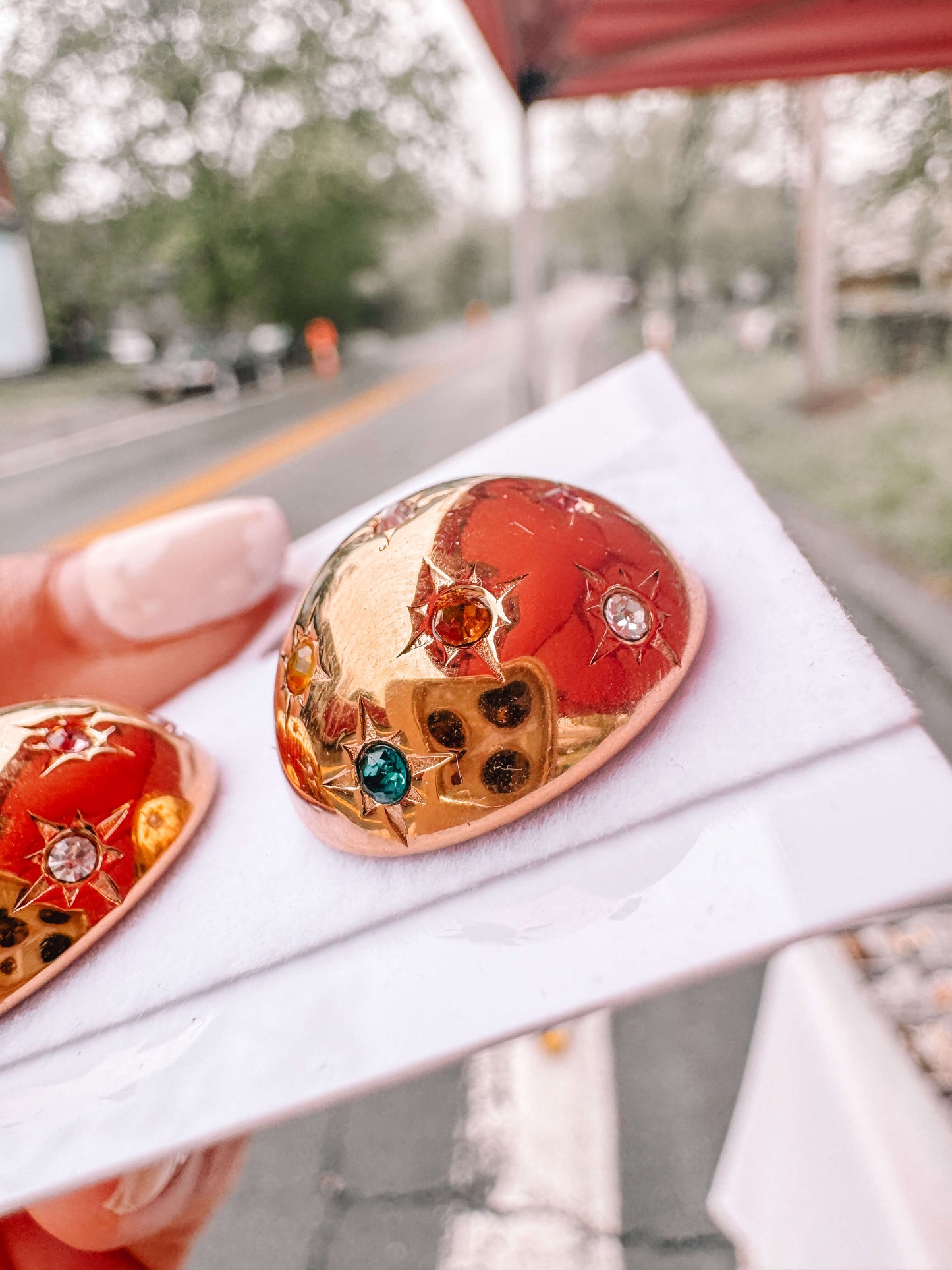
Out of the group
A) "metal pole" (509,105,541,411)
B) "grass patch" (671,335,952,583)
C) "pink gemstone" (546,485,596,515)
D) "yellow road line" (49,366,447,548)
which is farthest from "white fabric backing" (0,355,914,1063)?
"grass patch" (671,335,952,583)

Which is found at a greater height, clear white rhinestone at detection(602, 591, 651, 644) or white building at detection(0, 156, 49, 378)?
white building at detection(0, 156, 49, 378)

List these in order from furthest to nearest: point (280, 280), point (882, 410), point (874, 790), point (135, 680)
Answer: point (280, 280), point (882, 410), point (135, 680), point (874, 790)

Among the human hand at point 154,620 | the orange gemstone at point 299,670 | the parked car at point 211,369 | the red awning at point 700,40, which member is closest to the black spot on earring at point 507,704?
the orange gemstone at point 299,670

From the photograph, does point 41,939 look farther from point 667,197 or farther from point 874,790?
point 667,197

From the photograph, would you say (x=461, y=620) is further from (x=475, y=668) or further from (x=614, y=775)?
(x=614, y=775)

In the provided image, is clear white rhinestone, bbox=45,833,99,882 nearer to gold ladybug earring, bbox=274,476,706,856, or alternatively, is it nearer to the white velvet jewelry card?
the white velvet jewelry card

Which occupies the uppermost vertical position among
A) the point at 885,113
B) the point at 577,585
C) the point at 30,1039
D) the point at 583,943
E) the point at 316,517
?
the point at 885,113

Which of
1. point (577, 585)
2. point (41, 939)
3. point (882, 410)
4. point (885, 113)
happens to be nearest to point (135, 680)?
point (41, 939)
